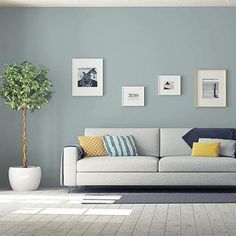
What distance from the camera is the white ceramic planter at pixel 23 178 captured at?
8508 mm

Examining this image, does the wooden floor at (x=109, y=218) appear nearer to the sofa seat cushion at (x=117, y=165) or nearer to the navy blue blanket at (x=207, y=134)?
the sofa seat cushion at (x=117, y=165)

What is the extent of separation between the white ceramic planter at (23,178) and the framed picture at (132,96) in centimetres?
161

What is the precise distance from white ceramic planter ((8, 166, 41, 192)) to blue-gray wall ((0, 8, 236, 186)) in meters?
0.61

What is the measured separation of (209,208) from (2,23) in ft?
13.9

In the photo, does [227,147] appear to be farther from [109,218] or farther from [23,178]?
[109,218]

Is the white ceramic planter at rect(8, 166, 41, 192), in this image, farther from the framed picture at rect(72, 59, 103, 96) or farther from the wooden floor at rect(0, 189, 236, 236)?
the framed picture at rect(72, 59, 103, 96)

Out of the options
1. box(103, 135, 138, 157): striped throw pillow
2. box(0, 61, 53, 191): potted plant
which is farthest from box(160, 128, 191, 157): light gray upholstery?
box(0, 61, 53, 191): potted plant

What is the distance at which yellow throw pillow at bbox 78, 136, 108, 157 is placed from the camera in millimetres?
8578

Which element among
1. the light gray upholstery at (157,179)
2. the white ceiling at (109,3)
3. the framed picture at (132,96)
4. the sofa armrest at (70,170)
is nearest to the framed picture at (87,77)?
the framed picture at (132,96)

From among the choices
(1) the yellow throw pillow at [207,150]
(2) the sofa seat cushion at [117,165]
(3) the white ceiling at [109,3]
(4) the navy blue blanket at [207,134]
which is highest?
(3) the white ceiling at [109,3]

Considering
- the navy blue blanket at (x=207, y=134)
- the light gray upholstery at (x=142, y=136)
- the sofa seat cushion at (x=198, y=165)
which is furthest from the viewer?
the light gray upholstery at (x=142, y=136)

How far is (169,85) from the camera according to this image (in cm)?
912

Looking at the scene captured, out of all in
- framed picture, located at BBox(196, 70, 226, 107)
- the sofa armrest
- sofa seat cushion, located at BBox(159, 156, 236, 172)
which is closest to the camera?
sofa seat cushion, located at BBox(159, 156, 236, 172)

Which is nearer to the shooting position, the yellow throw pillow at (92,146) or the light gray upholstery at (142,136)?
the yellow throw pillow at (92,146)
